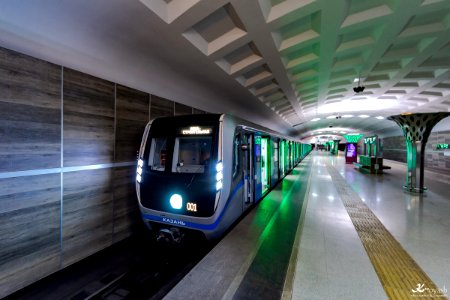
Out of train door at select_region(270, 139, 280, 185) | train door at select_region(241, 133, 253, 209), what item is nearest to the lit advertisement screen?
train door at select_region(270, 139, 280, 185)

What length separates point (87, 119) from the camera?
335 centimetres

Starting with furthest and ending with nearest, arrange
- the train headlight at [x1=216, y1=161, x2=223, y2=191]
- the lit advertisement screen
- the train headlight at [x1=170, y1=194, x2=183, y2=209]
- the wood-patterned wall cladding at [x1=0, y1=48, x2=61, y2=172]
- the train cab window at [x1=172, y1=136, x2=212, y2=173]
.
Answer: the lit advertisement screen → the train cab window at [x1=172, y1=136, x2=212, y2=173] → the train headlight at [x1=170, y1=194, x2=183, y2=209] → the train headlight at [x1=216, y1=161, x2=223, y2=191] → the wood-patterned wall cladding at [x1=0, y1=48, x2=61, y2=172]

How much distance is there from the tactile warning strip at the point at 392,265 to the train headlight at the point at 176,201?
2.69 meters

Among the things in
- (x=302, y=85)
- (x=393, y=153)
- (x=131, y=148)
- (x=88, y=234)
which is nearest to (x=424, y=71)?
(x=302, y=85)

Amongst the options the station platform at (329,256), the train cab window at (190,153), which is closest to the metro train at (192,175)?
the train cab window at (190,153)

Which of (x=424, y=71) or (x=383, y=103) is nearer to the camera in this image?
(x=424, y=71)

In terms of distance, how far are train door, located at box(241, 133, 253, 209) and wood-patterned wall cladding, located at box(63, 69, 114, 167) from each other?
2.48m

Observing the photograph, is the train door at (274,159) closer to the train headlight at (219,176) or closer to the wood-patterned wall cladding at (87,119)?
the train headlight at (219,176)

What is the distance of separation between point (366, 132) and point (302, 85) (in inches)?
1218

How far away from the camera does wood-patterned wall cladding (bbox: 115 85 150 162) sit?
3.91 m

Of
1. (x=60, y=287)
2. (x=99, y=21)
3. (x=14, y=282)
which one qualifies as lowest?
(x=60, y=287)

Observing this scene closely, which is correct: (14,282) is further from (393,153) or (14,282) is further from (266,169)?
(393,153)

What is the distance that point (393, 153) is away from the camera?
25188 mm

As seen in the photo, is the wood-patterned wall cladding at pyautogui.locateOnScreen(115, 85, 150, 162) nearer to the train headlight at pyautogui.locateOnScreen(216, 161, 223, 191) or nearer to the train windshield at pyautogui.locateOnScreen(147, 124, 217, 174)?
the train windshield at pyautogui.locateOnScreen(147, 124, 217, 174)
